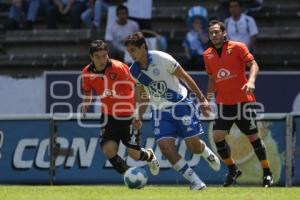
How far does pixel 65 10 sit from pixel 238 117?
8486 mm

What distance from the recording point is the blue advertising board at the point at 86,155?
1562cm

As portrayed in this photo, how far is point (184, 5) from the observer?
69.2 feet

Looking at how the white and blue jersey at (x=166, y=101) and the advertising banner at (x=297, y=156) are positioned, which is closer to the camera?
the white and blue jersey at (x=166, y=101)

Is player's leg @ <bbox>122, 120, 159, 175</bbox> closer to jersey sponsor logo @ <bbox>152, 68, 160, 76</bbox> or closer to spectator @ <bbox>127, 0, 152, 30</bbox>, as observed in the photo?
jersey sponsor logo @ <bbox>152, 68, 160, 76</bbox>

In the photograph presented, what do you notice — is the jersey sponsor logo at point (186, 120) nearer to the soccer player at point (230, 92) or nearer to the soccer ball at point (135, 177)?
the soccer ball at point (135, 177)

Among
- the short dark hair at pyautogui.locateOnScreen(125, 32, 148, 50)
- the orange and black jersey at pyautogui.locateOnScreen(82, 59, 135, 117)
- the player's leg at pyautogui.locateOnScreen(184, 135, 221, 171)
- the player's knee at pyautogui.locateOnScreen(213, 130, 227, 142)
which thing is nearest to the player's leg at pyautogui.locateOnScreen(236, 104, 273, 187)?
the player's knee at pyautogui.locateOnScreen(213, 130, 227, 142)

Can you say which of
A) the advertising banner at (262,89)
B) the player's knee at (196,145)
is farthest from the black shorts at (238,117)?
the advertising banner at (262,89)

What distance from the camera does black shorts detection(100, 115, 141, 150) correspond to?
1313cm

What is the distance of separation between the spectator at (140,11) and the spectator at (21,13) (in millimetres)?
2698

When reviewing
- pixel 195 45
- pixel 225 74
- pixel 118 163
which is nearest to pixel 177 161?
pixel 118 163

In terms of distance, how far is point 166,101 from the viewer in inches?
484

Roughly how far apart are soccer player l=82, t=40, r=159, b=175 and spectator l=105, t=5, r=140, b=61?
19.3 ft

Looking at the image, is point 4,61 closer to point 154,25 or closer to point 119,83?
point 154,25

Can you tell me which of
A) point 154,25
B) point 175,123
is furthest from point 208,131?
point 154,25
